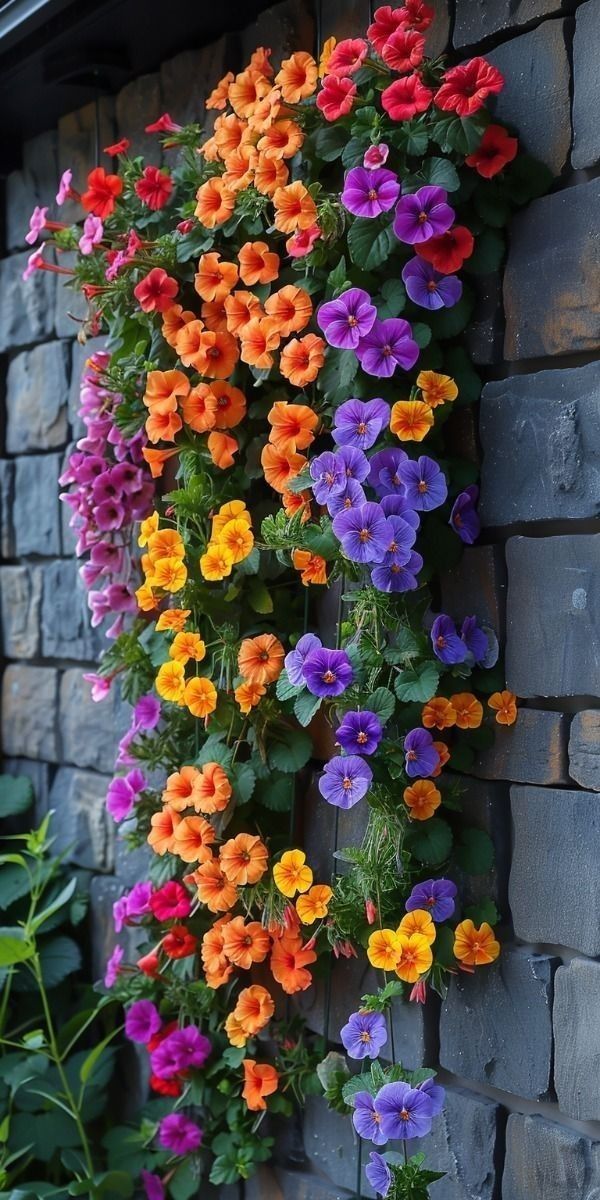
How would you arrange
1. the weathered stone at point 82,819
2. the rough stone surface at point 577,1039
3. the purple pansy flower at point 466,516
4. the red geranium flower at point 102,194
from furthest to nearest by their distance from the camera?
the weathered stone at point 82,819
the red geranium flower at point 102,194
the purple pansy flower at point 466,516
the rough stone surface at point 577,1039

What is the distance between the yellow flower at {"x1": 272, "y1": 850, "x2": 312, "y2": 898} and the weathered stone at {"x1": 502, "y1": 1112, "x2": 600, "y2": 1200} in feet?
1.32

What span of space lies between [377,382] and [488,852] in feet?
2.09

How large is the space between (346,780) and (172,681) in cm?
37

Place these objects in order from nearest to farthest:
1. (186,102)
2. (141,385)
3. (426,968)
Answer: (426,968)
(141,385)
(186,102)

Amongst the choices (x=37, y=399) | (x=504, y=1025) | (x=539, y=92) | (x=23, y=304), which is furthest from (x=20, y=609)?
(x=539, y=92)

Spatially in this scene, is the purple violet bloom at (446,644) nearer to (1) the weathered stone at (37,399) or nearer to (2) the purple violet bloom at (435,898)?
(2) the purple violet bloom at (435,898)

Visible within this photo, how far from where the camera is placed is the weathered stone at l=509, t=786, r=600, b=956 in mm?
1457

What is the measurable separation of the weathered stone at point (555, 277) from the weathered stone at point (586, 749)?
456 mm

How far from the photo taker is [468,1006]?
1.61 m

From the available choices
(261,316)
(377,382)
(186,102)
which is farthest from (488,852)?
(186,102)

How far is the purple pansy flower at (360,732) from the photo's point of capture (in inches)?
59.7

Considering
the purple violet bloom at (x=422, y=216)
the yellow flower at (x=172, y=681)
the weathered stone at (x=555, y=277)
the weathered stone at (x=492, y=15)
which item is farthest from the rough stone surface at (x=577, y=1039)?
the weathered stone at (x=492, y=15)

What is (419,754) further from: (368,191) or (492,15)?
(492,15)

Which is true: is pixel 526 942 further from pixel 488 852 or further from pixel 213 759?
pixel 213 759
